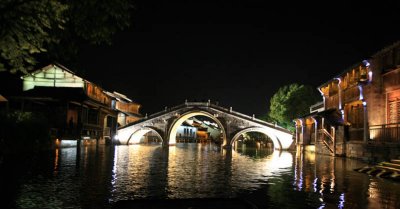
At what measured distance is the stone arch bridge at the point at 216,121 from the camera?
53.7 meters

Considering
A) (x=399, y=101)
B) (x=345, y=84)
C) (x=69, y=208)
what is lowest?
(x=69, y=208)

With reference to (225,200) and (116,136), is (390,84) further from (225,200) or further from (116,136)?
(116,136)

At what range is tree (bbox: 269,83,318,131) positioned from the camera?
63.5 metres

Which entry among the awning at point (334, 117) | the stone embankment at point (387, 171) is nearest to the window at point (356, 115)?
the awning at point (334, 117)

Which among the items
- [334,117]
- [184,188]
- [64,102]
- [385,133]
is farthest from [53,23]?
[64,102]

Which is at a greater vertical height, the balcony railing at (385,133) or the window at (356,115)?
the window at (356,115)

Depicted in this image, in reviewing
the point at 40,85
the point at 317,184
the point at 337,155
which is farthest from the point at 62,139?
the point at 317,184

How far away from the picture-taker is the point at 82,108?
136 feet

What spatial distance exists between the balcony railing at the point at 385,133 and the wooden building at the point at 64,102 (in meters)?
27.0

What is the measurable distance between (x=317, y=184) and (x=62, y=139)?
95.9 ft

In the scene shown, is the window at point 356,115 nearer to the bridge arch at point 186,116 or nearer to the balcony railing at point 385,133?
the balcony railing at point 385,133

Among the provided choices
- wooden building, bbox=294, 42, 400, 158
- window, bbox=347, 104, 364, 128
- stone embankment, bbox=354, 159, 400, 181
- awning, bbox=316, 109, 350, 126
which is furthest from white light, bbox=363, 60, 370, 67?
stone embankment, bbox=354, 159, 400, 181

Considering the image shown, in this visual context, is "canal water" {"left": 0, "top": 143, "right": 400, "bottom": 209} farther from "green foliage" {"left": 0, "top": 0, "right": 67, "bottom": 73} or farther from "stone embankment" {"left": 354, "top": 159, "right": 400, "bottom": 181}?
"green foliage" {"left": 0, "top": 0, "right": 67, "bottom": 73}

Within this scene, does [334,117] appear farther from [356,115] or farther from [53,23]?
[53,23]
